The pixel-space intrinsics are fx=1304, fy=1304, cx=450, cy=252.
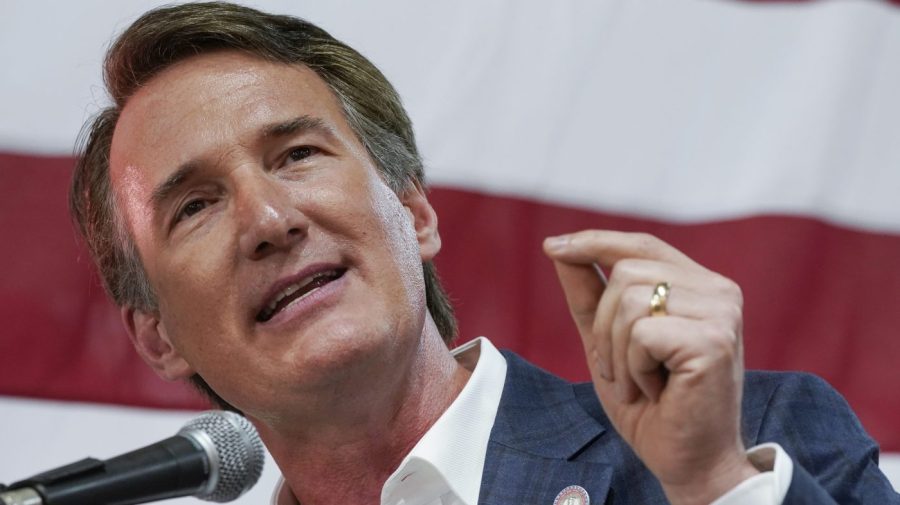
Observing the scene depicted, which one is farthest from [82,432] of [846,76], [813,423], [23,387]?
[846,76]

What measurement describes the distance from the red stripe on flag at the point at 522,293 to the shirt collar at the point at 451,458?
3.24 ft

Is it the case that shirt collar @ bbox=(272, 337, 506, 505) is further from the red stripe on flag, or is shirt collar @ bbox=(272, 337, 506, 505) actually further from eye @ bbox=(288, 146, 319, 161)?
the red stripe on flag

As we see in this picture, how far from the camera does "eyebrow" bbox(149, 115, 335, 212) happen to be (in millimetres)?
2443

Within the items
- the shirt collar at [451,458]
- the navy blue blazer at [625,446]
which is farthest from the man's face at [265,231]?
the navy blue blazer at [625,446]

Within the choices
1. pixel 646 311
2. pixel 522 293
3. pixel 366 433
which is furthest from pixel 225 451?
pixel 522 293

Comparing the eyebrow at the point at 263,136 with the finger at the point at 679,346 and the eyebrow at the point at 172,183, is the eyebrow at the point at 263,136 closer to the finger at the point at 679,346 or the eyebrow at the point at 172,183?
the eyebrow at the point at 172,183

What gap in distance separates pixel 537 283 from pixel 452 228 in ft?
0.89

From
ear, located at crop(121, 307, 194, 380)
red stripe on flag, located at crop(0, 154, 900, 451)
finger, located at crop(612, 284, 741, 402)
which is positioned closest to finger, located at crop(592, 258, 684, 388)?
finger, located at crop(612, 284, 741, 402)

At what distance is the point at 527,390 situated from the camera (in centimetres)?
253

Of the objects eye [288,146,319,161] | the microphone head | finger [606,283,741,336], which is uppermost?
finger [606,283,741,336]

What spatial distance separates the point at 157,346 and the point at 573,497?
3.54 ft

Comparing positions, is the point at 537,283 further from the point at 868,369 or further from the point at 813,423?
the point at 813,423

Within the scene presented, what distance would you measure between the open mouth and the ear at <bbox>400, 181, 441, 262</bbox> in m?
0.37

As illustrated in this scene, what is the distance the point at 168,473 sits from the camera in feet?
5.97
